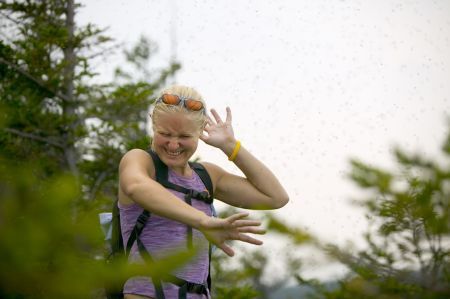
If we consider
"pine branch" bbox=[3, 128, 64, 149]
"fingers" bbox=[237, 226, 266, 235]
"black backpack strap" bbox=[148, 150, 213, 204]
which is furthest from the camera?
"pine branch" bbox=[3, 128, 64, 149]

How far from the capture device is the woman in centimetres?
252

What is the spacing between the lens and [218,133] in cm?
355

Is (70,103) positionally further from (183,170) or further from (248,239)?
(248,239)

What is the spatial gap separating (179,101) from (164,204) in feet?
2.49

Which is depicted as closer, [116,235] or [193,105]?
[116,235]

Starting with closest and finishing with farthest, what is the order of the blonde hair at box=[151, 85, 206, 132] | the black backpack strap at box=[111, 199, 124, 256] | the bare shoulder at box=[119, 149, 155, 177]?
the black backpack strap at box=[111, 199, 124, 256]
the bare shoulder at box=[119, 149, 155, 177]
the blonde hair at box=[151, 85, 206, 132]

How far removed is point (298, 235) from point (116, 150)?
13.2 meters

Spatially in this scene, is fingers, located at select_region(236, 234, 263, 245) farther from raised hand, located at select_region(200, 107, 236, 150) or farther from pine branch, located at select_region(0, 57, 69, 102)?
pine branch, located at select_region(0, 57, 69, 102)

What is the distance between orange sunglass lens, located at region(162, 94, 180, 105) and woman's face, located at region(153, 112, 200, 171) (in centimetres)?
7

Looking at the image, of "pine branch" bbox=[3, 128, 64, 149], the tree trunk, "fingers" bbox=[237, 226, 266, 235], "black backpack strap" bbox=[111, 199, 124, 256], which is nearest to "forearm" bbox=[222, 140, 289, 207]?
"black backpack strap" bbox=[111, 199, 124, 256]

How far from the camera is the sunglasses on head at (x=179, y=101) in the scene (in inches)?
125

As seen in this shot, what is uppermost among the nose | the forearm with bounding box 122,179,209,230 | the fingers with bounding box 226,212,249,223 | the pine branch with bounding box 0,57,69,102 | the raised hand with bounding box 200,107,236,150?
the pine branch with bounding box 0,57,69,102

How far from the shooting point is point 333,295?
8.71ft

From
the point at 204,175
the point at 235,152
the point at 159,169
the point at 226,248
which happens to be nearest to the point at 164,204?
the point at 226,248
